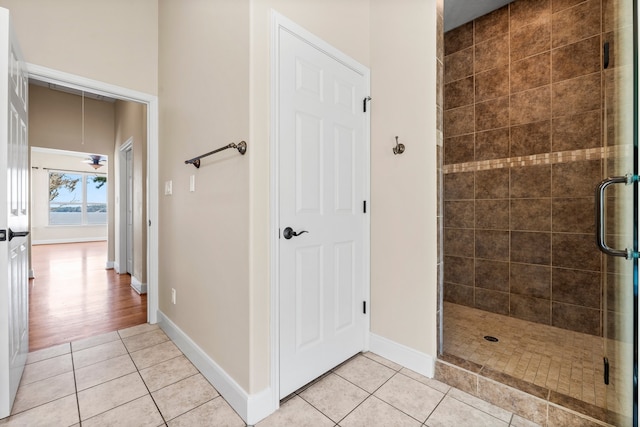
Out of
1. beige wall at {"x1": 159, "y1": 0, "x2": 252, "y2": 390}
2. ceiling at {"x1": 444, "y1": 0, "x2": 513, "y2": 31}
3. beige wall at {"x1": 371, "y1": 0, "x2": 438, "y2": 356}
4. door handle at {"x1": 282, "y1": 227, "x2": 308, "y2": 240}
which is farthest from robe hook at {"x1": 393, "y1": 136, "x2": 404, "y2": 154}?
ceiling at {"x1": 444, "y1": 0, "x2": 513, "y2": 31}

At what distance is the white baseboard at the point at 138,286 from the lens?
363 cm

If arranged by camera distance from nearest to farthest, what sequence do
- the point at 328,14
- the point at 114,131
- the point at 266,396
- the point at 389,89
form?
the point at 266,396 → the point at 328,14 → the point at 389,89 → the point at 114,131

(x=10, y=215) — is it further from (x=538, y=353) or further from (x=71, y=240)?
(x=71, y=240)

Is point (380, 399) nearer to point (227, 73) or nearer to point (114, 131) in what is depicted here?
point (227, 73)

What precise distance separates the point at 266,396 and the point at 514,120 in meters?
3.01

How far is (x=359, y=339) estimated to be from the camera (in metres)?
2.15

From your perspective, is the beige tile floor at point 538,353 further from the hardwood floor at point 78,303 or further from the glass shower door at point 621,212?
the hardwood floor at point 78,303

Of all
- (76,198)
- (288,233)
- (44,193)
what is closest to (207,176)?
(288,233)

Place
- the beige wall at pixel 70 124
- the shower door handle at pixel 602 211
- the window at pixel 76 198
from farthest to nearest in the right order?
1. the window at pixel 76 198
2. the beige wall at pixel 70 124
3. the shower door handle at pixel 602 211

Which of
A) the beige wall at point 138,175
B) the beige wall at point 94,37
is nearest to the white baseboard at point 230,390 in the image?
the beige wall at point 138,175

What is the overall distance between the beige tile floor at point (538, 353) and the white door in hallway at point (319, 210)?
82cm

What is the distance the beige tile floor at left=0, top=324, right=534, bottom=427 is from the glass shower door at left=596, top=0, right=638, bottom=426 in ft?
1.63

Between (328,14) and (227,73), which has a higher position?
(328,14)

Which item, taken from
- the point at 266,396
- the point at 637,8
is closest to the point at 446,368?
the point at 266,396
